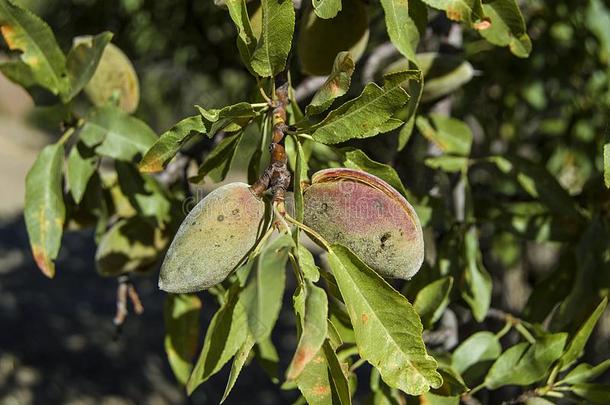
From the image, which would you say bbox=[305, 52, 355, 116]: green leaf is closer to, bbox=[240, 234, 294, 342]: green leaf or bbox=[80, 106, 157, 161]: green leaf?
bbox=[240, 234, 294, 342]: green leaf

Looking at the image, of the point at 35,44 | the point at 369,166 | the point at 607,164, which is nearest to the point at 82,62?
the point at 35,44

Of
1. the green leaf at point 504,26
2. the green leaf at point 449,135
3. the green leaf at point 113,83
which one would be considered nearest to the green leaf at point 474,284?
the green leaf at point 449,135

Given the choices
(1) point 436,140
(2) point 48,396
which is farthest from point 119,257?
(2) point 48,396

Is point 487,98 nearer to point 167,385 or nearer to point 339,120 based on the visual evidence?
point 339,120

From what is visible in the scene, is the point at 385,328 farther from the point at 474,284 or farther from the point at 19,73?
the point at 19,73

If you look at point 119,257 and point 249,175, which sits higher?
point 249,175

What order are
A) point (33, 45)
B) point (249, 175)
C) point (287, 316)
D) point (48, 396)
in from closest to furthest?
1. point (249, 175)
2. point (33, 45)
3. point (48, 396)
4. point (287, 316)
